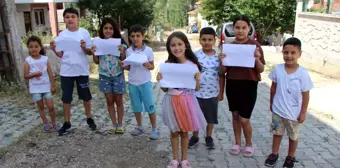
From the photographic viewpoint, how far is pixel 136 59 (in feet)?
12.4

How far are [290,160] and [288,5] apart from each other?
16284 millimetres

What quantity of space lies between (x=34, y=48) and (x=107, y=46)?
Result: 101cm

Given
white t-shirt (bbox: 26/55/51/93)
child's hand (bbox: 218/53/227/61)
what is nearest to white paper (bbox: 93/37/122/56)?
white t-shirt (bbox: 26/55/51/93)

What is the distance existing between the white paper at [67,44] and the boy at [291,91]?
7.98ft

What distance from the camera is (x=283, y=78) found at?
3232 millimetres

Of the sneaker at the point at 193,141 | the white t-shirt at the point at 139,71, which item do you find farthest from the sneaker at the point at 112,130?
the sneaker at the point at 193,141

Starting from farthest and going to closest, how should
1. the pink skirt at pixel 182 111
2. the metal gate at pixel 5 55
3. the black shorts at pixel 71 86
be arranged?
the metal gate at pixel 5 55 → the black shorts at pixel 71 86 → the pink skirt at pixel 182 111

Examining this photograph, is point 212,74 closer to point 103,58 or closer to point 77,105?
point 103,58

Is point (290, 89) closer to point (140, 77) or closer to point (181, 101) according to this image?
point (181, 101)

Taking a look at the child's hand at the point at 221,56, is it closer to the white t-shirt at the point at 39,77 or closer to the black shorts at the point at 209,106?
the black shorts at the point at 209,106

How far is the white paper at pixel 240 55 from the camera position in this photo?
3309 millimetres

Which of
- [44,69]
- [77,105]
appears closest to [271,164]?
[44,69]

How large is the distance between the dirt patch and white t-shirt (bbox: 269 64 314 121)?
4.80 feet

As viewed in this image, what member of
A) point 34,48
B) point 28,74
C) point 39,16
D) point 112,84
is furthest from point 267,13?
point 28,74
